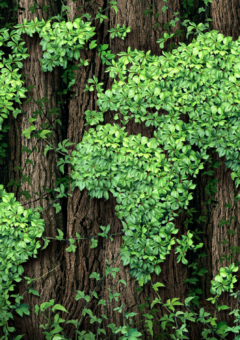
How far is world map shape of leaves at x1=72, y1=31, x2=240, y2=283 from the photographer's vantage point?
3145 millimetres

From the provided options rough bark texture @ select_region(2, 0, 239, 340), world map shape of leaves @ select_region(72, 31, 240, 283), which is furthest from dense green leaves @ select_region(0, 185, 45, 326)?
world map shape of leaves @ select_region(72, 31, 240, 283)

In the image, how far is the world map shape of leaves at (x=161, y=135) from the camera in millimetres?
3145

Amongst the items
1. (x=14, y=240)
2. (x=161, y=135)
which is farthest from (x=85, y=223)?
(x=161, y=135)

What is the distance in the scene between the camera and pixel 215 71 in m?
3.15

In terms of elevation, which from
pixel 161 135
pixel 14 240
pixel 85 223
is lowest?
pixel 14 240

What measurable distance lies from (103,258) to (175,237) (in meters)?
0.70

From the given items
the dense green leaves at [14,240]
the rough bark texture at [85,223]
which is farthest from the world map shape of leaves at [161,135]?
the dense green leaves at [14,240]

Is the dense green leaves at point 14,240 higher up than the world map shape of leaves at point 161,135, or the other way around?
the world map shape of leaves at point 161,135

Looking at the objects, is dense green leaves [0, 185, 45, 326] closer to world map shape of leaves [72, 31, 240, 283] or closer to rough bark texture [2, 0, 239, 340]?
rough bark texture [2, 0, 239, 340]

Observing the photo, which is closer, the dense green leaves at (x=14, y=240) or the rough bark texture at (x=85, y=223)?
the dense green leaves at (x=14, y=240)

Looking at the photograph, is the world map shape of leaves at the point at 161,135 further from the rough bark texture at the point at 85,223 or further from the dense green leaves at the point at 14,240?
the dense green leaves at the point at 14,240

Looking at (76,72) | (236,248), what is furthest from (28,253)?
(236,248)

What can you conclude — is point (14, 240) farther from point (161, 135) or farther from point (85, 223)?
point (161, 135)

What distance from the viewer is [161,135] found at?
320cm
